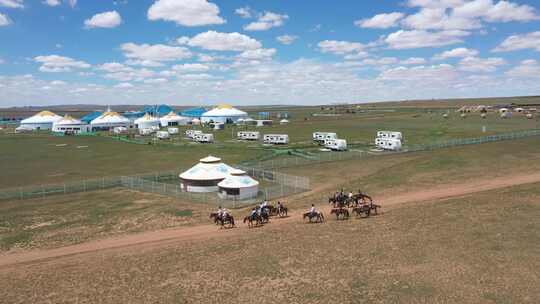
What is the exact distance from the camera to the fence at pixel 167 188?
124 feet

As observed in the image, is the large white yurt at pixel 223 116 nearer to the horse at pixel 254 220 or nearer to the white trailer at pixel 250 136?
the white trailer at pixel 250 136

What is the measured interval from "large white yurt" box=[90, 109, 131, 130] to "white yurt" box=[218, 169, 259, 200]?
108 meters

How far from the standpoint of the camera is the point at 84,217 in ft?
106

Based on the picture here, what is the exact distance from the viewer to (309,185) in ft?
139

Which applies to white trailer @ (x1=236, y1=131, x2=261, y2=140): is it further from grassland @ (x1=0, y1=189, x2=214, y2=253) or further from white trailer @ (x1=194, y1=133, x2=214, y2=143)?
grassland @ (x1=0, y1=189, x2=214, y2=253)

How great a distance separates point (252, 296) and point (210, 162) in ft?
91.0

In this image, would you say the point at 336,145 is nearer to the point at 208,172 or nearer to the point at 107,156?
the point at 208,172

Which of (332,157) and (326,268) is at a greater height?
(332,157)

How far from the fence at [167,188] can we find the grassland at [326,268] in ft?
38.4

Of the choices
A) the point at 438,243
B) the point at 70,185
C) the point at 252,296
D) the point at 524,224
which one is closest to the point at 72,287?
the point at 252,296

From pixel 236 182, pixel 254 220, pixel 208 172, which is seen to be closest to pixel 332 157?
pixel 208 172

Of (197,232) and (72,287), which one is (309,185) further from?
(72,287)

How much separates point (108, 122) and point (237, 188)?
11053cm

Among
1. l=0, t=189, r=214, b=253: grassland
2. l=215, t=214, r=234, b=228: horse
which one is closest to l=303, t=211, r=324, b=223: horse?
l=215, t=214, r=234, b=228: horse
